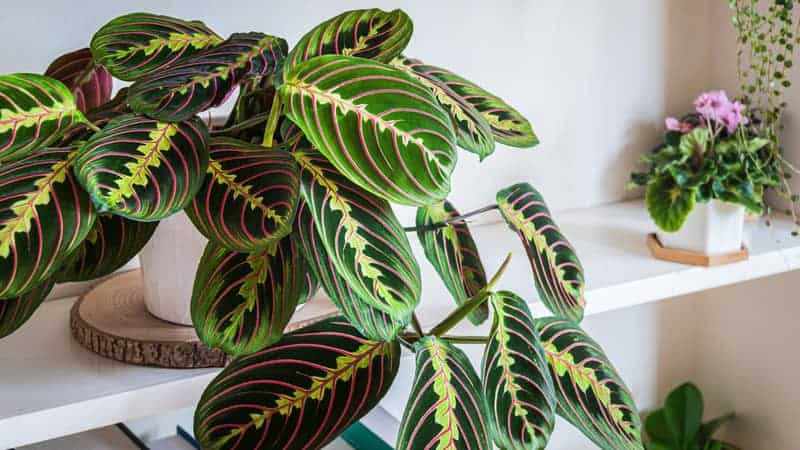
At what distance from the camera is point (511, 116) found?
3.12ft

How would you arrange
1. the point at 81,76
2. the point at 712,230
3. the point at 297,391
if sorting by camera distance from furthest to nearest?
1. the point at 712,230
2. the point at 81,76
3. the point at 297,391

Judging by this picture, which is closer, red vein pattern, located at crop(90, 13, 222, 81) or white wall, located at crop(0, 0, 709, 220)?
red vein pattern, located at crop(90, 13, 222, 81)

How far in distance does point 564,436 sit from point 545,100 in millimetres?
670

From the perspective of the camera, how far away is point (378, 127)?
0.71 m

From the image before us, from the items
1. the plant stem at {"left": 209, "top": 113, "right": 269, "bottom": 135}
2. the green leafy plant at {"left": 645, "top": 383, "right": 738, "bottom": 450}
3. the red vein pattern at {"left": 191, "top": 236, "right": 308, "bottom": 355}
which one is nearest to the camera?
the red vein pattern at {"left": 191, "top": 236, "right": 308, "bottom": 355}

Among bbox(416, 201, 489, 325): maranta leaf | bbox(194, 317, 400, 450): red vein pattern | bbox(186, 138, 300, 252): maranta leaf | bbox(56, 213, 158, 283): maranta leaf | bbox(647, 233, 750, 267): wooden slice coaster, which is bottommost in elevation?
bbox(647, 233, 750, 267): wooden slice coaster

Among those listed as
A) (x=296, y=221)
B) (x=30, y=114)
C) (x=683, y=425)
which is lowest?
(x=683, y=425)

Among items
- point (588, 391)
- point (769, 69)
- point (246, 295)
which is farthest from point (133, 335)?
point (769, 69)

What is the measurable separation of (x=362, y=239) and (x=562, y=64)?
0.92 metres

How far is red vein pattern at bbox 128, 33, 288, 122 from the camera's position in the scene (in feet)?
2.46

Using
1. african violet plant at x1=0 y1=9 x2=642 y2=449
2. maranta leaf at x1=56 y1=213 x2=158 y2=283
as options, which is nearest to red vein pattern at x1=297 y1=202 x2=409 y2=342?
african violet plant at x1=0 y1=9 x2=642 y2=449

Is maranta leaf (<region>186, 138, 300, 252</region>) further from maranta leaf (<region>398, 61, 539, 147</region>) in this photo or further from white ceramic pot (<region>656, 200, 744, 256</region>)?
white ceramic pot (<region>656, 200, 744, 256</region>)

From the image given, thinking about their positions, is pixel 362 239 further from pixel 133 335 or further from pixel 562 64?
pixel 562 64

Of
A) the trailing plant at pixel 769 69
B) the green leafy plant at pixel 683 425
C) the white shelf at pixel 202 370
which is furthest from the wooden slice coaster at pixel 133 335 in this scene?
the green leafy plant at pixel 683 425
